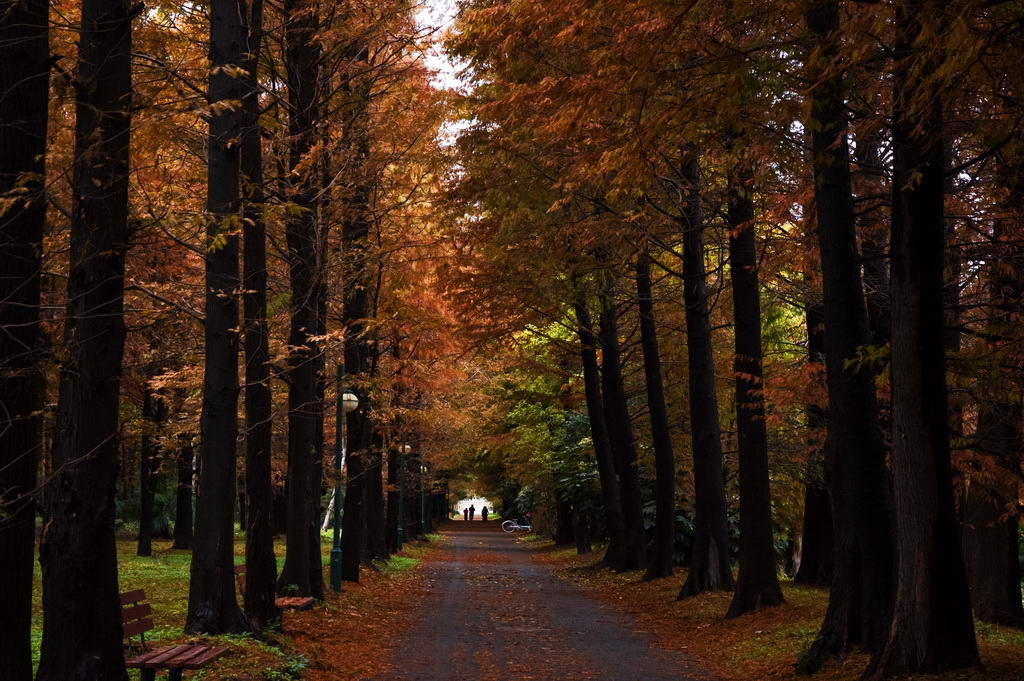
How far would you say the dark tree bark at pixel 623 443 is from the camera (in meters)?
27.0

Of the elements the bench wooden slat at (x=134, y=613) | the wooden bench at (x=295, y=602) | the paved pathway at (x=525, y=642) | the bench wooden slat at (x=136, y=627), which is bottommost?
the paved pathway at (x=525, y=642)

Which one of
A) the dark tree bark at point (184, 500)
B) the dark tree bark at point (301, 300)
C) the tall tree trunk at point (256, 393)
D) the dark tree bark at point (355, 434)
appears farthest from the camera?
the dark tree bark at point (184, 500)

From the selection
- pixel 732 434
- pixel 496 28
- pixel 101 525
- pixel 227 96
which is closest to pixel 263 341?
pixel 227 96

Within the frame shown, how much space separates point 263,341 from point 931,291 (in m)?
8.30

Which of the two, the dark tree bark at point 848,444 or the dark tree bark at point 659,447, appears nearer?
the dark tree bark at point 848,444

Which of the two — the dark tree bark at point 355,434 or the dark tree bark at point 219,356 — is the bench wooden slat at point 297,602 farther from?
the dark tree bark at point 355,434

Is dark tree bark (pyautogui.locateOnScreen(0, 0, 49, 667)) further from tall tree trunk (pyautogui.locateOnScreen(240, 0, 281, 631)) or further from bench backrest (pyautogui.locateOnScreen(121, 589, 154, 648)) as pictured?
tall tree trunk (pyautogui.locateOnScreen(240, 0, 281, 631))

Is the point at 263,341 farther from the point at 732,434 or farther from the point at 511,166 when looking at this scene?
the point at 732,434

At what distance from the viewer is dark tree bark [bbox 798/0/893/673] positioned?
10.9 m

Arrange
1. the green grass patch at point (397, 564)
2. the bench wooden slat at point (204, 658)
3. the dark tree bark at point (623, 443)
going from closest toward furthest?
the bench wooden slat at point (204, 658) < the dark tree bark at point (623, 443) < the green grass patch at point (397, 564)

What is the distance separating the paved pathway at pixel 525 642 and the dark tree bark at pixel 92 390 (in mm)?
4301

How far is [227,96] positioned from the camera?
1130 centimetres

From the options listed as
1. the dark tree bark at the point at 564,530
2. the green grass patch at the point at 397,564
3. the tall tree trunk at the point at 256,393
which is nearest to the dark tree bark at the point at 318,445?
the tall tree trunk at the point at 256,393

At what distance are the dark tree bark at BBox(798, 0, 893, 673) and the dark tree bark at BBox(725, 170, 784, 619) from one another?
393cm
